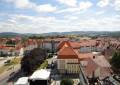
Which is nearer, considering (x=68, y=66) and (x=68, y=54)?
(x=68, y=66)

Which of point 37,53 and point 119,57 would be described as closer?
point 119,57

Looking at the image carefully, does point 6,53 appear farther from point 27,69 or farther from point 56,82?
point 56,82

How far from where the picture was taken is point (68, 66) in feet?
171

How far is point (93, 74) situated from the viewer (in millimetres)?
37219

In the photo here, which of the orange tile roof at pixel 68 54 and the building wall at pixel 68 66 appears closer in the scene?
the building wall at pixel 68 66

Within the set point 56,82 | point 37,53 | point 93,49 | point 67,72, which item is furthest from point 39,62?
point 93,49

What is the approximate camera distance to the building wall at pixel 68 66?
51469 millimetres

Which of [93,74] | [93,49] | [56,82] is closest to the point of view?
[93,74]

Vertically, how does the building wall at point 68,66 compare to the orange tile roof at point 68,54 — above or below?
below

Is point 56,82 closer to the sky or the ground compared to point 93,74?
closer to the ground

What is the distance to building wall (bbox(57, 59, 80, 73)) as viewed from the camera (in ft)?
169

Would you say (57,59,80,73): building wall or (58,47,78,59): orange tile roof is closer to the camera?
(57,59,80,73): building wall

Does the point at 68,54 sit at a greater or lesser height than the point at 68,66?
greater

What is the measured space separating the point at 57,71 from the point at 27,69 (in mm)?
6745
